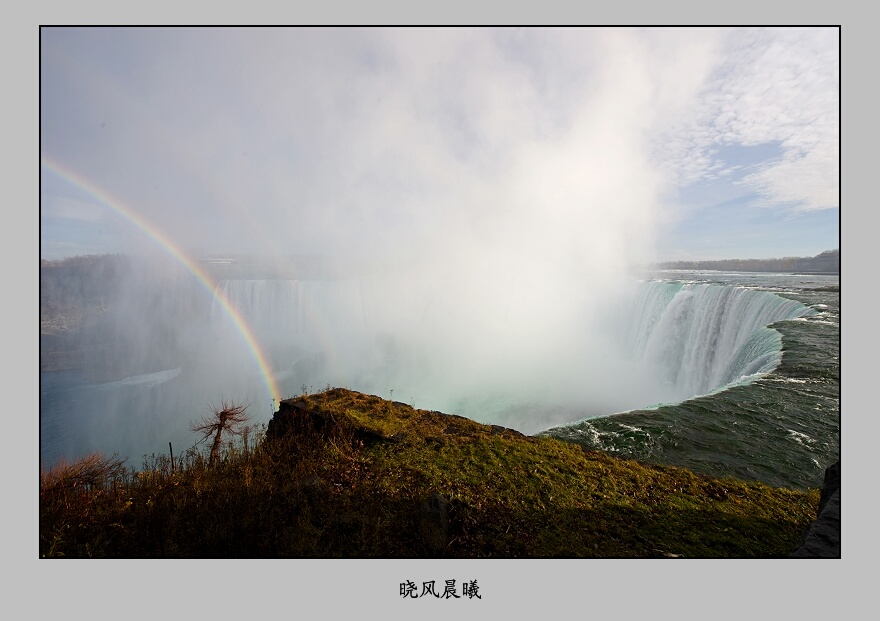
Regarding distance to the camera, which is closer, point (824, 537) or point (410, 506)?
point (824, 537)

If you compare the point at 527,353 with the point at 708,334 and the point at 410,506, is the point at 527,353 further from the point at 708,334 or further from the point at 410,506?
the point at 410,506

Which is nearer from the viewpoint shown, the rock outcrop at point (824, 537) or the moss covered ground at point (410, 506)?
the rock outcrop at point (824, 537)

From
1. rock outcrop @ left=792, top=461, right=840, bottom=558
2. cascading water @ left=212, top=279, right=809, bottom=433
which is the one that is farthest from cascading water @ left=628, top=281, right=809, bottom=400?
rock outcrop @ left=792, top=461, right=840, bottom=558

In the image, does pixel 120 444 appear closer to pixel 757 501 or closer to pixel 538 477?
pixel 538 477

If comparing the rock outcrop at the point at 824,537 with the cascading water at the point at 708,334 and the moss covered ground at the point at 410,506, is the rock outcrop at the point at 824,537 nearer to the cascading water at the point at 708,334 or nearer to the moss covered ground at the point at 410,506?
the moss covered ground at the point at 410,506

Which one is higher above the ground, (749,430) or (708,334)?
(708,334)

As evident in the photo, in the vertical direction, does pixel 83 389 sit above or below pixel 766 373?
below

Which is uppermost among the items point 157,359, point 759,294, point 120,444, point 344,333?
point 759,294

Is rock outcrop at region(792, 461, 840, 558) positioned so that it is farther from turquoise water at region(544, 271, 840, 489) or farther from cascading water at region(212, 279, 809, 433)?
cascading water at region(212, 279, 809, 433)

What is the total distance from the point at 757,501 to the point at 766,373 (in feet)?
21.0

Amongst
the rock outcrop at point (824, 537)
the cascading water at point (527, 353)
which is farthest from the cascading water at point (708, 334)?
the rock outcrop at point (824, 537)

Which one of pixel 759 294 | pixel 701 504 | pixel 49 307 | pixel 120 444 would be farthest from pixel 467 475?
pixel 49 307

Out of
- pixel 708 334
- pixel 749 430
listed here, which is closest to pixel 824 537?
pixel 749 430

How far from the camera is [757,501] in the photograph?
4.07m
